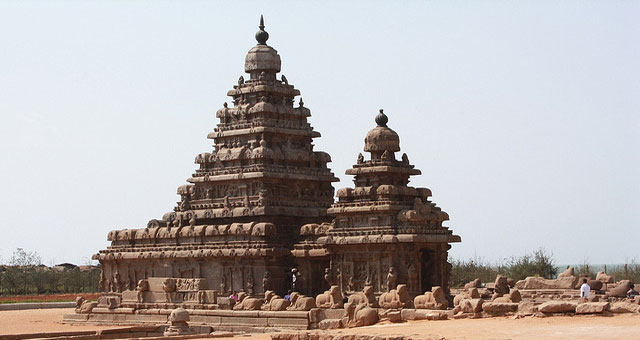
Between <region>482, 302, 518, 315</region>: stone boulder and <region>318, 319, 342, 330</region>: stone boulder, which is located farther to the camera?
<region>318, 319, 342, 330</region>: stone boulder

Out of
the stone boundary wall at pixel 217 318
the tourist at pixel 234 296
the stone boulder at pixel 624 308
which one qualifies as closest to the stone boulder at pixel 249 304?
the stone boundary wall at pixel 217 318

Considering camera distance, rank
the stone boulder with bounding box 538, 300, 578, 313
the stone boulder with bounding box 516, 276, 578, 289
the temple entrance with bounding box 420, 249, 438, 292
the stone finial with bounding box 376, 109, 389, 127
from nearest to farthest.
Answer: the stone boulder with bounding box 538, 300, 578, 313 → the stone boulder with bounding box 516, 276, 578, 289 → the temple entrance with bounding box 420, 249, 438, 292 → the stone finial with bounding box 376, 109, 389, 127

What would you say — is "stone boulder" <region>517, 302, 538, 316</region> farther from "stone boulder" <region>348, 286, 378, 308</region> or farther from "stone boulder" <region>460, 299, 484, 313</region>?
"stone boulder" <region>348, 286, 378, 308</region>

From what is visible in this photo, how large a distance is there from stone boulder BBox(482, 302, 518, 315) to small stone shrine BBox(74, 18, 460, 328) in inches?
440

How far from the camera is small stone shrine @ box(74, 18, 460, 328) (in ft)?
178

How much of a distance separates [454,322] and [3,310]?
4380 centimetres

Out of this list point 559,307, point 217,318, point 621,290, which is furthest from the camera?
point 217,318

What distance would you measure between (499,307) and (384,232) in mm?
16084

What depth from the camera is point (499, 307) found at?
127 ft

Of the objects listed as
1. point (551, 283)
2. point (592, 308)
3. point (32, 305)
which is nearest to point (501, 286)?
point (551, 283)

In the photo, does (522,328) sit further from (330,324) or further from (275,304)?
(275,304)

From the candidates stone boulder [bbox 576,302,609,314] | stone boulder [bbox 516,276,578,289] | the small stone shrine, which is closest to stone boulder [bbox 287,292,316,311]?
the small stone shrine

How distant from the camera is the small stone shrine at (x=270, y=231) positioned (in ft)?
178

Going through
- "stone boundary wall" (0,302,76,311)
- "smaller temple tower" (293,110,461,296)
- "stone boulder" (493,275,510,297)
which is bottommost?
"stone boulder" (493,275,510,297)
